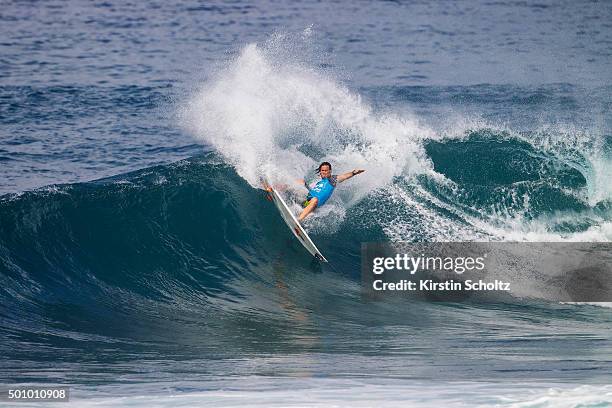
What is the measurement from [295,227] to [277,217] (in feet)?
2.89

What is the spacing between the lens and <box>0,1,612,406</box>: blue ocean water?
Answer: 32.0ft

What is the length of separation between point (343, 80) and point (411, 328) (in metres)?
12.2

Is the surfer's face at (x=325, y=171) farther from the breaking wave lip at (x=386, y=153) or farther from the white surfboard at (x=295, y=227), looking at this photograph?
the breaking wave lip at (x=386, y=153)

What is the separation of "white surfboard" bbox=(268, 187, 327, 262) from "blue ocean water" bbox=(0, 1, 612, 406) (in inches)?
7.6

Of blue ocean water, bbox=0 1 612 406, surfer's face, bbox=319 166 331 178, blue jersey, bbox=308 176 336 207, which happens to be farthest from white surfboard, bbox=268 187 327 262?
surfer's face, bbox=319 166 331 178

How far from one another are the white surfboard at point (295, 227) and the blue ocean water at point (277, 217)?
0.63 ft

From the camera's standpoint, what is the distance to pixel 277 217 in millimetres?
13797

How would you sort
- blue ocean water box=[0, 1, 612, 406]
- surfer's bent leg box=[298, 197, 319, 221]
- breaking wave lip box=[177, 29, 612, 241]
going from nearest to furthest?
blue ocean water box=[0, 1, 612, 406] < surfer's bent leg box=[298, 197, 319, 221] < breaking wave lip box=[177, 29, 612, 241]

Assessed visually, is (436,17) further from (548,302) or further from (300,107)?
(548,302)

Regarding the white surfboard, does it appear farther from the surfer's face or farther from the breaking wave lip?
the surfer's face

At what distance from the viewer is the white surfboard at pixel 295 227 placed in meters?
12.8

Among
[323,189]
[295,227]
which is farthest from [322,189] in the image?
[295,227]

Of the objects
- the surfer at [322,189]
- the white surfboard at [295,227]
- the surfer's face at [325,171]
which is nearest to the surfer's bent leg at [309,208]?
the surfer at [322,189]

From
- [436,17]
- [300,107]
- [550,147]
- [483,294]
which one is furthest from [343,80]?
[483,294]
